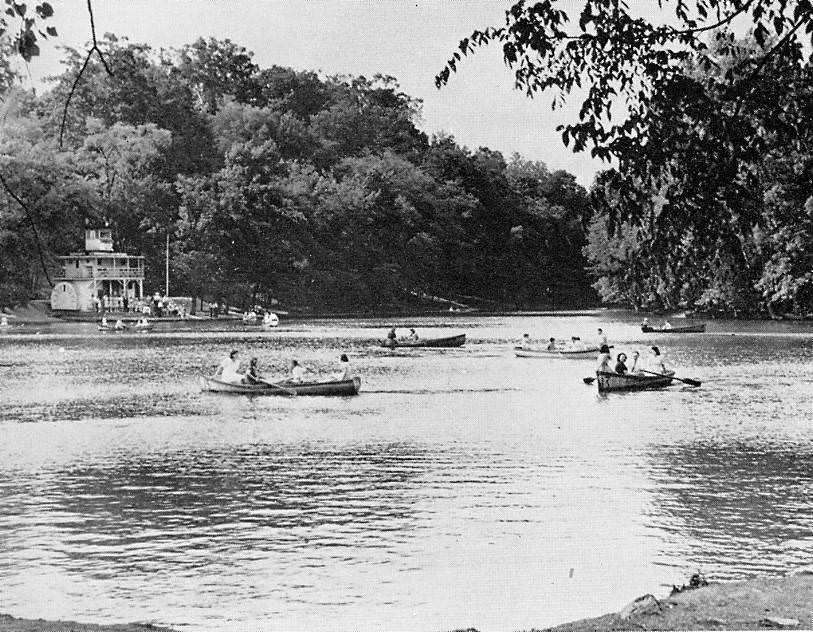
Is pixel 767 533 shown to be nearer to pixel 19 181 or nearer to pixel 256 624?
pixel 256 624

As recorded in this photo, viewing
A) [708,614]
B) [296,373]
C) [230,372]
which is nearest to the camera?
[708,614]

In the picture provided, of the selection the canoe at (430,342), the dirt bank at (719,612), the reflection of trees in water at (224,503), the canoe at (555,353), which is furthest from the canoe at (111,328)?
the dirt bank at (719,612)

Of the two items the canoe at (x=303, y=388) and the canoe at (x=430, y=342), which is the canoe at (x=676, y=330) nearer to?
the canoe at (x=430, y=342)

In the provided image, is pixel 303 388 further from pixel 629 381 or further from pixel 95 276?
pixel 95 276

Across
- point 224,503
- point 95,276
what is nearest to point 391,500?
point 224,503

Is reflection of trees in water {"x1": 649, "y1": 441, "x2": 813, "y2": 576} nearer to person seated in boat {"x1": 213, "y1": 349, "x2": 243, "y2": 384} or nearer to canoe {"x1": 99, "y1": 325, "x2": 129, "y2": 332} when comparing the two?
person seated in boat {"x1": 213, "y1": 349, "x2": 243, "y2": 384}

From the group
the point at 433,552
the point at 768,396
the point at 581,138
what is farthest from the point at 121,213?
the point at 581,138
